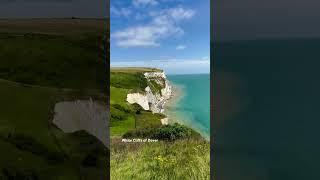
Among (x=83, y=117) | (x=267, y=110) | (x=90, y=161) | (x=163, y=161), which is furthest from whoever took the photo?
(x=83, y=117)

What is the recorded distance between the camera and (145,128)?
4586 millimetres

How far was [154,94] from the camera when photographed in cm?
462

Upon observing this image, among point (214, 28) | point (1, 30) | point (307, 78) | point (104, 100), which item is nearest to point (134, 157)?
point (104, 100)

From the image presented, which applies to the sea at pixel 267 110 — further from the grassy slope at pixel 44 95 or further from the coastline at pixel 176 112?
the grassy slope at pixel 44 95

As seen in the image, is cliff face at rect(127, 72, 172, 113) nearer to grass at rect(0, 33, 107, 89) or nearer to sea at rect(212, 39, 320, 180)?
grass at rect(0, 33, 107, 89)

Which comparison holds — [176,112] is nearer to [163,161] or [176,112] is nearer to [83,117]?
[163,161]

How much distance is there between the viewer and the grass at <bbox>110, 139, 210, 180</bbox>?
4.09m

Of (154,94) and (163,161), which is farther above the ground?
(154,94)

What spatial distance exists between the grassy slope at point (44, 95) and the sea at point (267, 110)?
158 centimetres

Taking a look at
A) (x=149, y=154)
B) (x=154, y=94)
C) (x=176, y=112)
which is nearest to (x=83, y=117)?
(x=154, y=94)

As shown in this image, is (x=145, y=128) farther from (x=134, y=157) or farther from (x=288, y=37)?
(x=288, y=37)

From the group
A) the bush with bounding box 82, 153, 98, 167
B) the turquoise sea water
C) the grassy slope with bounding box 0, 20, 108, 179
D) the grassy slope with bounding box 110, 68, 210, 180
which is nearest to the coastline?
the turquoise sea water

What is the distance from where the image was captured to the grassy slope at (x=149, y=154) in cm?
410

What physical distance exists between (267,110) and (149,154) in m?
1.35
